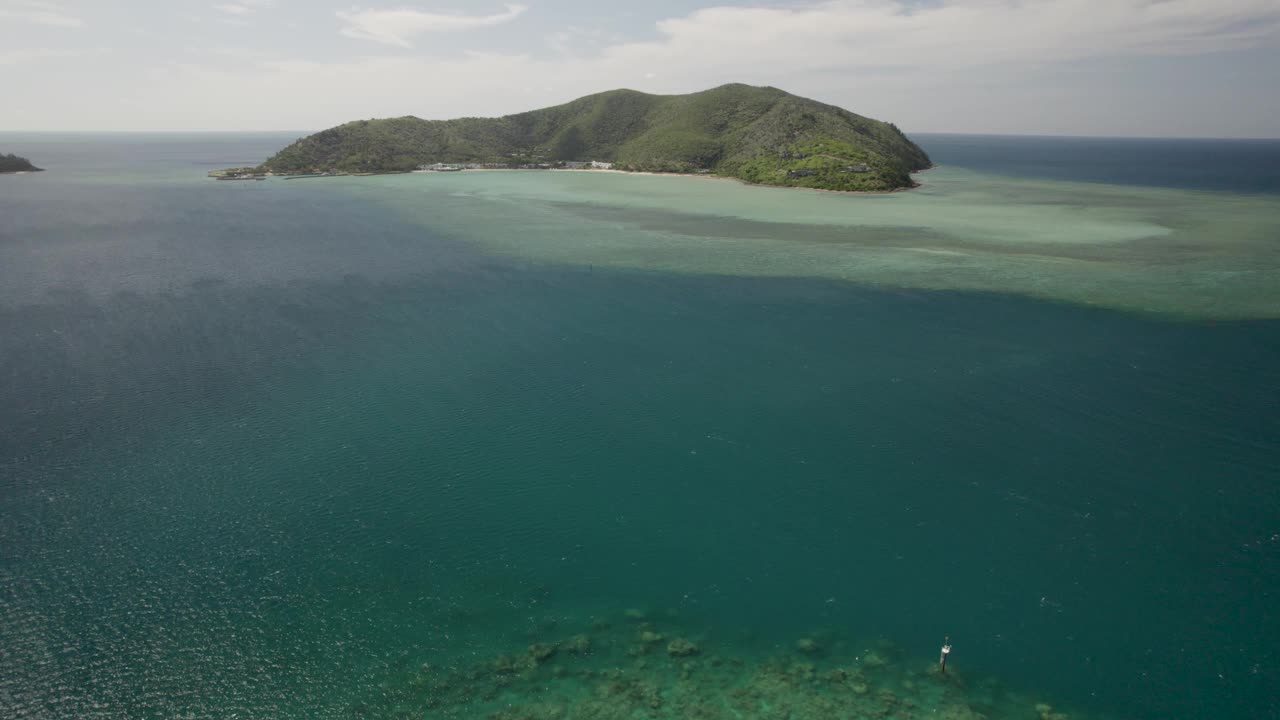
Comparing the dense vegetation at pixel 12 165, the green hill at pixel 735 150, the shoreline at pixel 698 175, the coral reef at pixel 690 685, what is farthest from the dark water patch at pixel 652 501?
the dense vegetation at pixel 12 165

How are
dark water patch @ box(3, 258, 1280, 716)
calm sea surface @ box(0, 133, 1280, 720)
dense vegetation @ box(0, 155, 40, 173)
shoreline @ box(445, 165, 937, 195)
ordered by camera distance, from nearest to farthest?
calm sea surface @ box(0, 133, 1280, 720) < dark water patch @ box(3, 258, 1280, 716) < shoreline @ box(445, 165, 937, 195) < dense vegetation @ box(0, 155, 40, 173)

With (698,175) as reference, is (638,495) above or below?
below

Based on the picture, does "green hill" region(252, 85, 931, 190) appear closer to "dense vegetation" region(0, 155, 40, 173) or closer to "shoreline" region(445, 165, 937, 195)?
"shoreline" region(445, 165, 937, 195)

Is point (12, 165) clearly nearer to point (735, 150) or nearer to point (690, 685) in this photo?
point (735, 150)

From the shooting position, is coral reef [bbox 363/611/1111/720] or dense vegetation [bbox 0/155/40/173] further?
dense vegetation [bbox 0/155/40/173]

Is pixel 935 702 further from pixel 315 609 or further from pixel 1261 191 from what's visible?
pixel 1261 191

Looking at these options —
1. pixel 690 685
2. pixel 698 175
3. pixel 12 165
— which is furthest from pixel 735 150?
pixel 12 165

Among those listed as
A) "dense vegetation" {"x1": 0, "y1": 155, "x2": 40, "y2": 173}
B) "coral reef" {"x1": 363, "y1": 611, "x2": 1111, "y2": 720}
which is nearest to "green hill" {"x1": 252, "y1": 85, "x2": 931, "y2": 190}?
"dense vegetation" {"x1": 0, "y1": 155, "x2": 40, "y2": 173}

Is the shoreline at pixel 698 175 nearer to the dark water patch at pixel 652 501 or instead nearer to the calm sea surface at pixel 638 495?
the calm sea surface at pixel 638 495

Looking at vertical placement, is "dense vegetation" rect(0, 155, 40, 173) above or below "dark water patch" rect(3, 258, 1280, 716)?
above

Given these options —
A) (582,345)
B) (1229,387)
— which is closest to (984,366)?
(1229,387)
